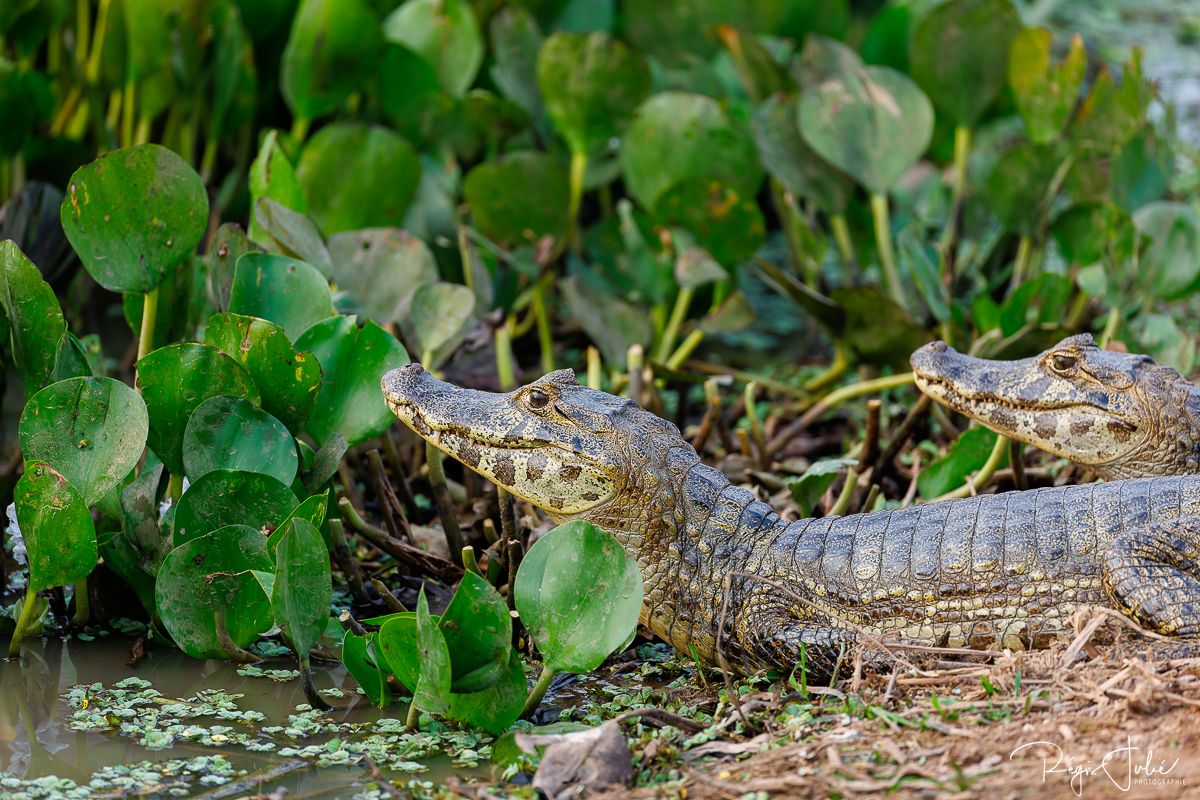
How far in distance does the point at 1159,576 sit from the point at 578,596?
4.32 ft

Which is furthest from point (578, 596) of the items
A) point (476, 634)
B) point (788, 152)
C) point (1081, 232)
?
point (1081, 232)

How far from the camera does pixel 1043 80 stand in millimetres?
5434

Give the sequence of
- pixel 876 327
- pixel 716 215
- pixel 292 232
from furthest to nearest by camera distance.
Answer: pixel 716 215, pixel 876 327, pixel 292 232

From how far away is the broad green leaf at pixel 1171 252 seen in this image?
16.6 feet

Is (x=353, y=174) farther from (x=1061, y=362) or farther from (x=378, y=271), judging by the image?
(x=1061, y=362)

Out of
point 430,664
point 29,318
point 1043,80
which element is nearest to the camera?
point 430,664

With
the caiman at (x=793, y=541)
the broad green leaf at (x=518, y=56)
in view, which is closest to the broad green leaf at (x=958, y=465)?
the caiman at (x=793, y=541)

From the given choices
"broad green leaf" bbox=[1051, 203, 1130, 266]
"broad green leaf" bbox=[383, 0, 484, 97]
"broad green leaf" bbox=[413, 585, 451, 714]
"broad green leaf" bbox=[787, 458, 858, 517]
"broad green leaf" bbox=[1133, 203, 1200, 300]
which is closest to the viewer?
"broad green leaf" bbox=[413, 585, 451, 714]

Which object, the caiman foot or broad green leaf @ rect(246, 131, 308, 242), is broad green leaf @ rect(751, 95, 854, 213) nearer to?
broad green leaf @ rect(246, 131, 308, 242)

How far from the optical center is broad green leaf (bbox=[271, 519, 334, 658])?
278 cm

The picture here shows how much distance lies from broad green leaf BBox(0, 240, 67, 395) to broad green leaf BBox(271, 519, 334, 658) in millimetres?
939

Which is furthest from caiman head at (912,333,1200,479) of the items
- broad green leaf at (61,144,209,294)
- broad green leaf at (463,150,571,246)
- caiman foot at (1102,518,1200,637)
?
broad green leaf at (61,144,209,294)

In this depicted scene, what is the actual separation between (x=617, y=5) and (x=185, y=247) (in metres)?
4.11

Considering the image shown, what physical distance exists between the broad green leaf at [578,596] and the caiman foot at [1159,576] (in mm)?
1108
